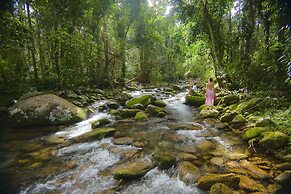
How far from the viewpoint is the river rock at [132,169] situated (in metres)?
4.04

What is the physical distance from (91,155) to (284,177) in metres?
4.10

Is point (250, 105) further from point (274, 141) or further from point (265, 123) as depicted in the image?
point (274, 141)

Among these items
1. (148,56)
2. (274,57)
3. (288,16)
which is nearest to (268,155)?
(288,16)

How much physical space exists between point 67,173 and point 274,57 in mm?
7629

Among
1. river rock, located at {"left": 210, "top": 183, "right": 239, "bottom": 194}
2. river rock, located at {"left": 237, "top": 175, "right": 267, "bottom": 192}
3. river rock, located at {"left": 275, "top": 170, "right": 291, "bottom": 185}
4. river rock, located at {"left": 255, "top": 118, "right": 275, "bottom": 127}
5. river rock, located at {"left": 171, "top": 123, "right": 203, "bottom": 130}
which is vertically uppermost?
river rock, located at {"left": 255, "top": 118, "right": 275, "bottom": 127}

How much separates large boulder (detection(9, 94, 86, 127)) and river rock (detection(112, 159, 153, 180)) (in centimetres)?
460

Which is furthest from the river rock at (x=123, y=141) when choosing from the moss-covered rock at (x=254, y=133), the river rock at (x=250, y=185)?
the moss-covered rock at (x=254, y=133)

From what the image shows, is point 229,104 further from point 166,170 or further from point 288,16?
point 288,16

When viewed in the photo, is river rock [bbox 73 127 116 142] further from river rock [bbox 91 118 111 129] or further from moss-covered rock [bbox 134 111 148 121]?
moss-covered rock [bbox 134 111 148 121]

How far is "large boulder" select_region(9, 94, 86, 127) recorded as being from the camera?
26.2 feet

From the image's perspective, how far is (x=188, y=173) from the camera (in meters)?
4.08

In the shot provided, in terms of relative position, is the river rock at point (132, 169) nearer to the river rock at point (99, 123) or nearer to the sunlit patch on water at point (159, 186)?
the sunlit patch on water at point (159, 186)

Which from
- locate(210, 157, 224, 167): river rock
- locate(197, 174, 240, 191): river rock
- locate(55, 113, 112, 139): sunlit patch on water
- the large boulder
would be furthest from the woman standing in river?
locate(197, 174, 240, 191): river rock

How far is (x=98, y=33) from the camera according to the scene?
53.3 feet
